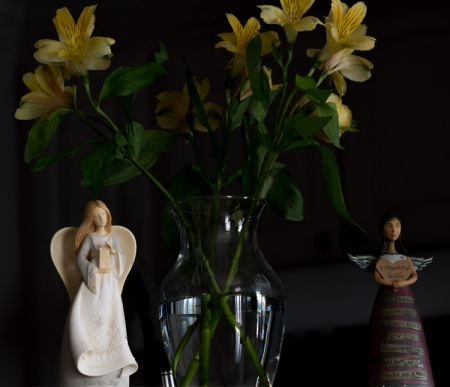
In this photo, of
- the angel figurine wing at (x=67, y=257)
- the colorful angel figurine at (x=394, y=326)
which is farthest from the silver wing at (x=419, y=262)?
the angel figurine wing at (x=67, y=257)

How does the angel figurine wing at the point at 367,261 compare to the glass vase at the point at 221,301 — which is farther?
the angel figurine wing at the point at 367,261

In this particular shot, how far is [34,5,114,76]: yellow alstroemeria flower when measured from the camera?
0.87m

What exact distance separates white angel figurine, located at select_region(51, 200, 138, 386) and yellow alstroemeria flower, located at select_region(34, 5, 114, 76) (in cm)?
18

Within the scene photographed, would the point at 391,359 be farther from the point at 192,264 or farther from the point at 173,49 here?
the point at 173,49

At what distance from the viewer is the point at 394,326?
0.89 metres

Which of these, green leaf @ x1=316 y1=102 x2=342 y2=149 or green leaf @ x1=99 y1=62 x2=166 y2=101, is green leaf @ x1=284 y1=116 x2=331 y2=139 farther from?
green leaf @ x1=99 y1=62 x2=166 y2=101

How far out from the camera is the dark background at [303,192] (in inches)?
41.8

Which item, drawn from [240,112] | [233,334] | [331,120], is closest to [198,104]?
[240,112]

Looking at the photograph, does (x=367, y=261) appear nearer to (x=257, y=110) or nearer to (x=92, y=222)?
(x=257, y=110)

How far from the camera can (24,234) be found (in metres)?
1.22

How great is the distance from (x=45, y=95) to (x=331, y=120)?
0.32 meters

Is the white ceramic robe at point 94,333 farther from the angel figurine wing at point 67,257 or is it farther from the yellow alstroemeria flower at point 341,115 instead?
the yellow alstroemeria flower at point 341,115

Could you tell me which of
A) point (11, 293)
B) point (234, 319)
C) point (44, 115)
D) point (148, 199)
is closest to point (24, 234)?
point (11, 293)

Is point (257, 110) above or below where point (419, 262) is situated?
above
